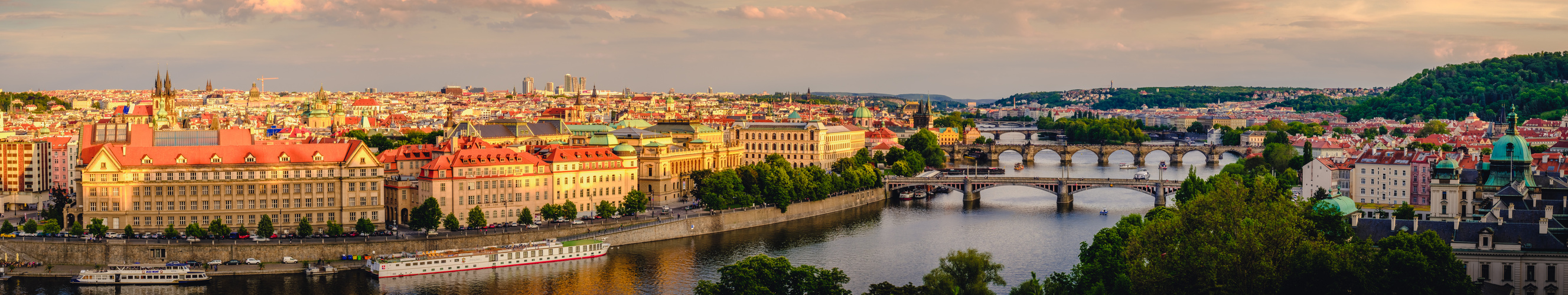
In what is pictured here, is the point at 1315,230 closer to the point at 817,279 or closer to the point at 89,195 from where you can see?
the point at 817,279

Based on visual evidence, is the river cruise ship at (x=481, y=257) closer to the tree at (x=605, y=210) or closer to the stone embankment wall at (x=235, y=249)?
the stone embankment wall at (x=235, y=249)

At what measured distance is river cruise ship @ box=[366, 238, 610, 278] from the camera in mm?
50750

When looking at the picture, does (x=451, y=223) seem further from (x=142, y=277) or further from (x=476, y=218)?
(x=142, y=277)

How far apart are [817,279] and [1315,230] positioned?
14042 mm

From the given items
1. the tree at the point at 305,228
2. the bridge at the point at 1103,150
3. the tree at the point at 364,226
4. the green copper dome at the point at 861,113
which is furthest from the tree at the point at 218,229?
the green copper dome at the point at 861,113

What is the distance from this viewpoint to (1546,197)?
156 ft

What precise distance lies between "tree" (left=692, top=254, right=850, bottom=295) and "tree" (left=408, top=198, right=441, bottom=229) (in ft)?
71.5

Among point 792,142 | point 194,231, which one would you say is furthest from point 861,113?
point 194,231

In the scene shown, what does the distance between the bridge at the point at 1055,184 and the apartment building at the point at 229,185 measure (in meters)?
36.4

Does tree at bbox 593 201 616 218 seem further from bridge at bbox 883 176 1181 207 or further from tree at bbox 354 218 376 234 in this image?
bridge at bbox 883 176 1181 207

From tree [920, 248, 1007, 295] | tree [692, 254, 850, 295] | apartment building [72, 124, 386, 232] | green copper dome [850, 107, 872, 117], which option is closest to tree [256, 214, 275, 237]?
apartment building [72, 124, 386, 232]

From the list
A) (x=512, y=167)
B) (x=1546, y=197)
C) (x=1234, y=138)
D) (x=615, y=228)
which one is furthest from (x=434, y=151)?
(x=1234, y=138)

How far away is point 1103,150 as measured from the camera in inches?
5192

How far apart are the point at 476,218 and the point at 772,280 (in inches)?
939
